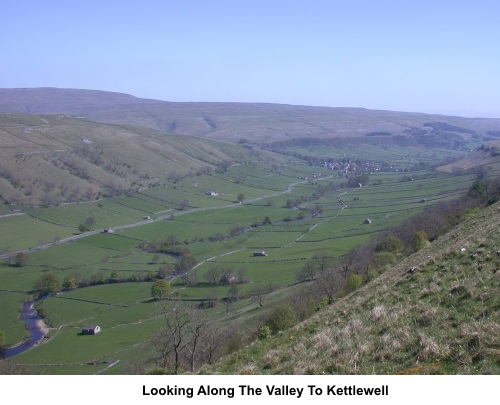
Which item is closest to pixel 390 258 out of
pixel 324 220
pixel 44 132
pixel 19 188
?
pixel 324 220

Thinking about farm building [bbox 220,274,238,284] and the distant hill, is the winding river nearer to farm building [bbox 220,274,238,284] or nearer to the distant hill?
farm building [bbox 220,274,238,284]

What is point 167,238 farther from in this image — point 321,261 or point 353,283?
point 353,283

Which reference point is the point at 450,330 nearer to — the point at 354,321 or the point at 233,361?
the point at 354,321

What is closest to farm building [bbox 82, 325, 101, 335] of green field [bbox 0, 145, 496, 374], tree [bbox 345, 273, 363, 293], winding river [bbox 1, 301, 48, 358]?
green field [bbox 0, 145, 496, 374]

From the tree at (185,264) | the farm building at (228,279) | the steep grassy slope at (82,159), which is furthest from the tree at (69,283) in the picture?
the steep grassy slope at (82,159)

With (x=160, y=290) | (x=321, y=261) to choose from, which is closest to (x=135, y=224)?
(x=160, y=290)

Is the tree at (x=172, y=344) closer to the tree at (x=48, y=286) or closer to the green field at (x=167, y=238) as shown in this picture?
the green field at (x=167, y=238)
